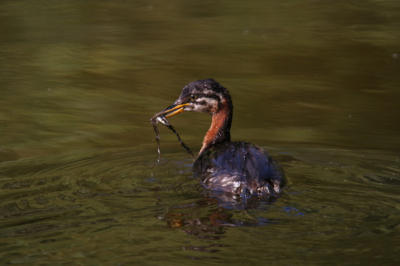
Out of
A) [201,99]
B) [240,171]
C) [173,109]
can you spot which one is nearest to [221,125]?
[201,99]

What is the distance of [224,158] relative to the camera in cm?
641

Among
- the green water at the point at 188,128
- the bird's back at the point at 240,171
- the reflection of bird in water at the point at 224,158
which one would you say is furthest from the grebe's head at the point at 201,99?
the bird's back at the point at 240,171

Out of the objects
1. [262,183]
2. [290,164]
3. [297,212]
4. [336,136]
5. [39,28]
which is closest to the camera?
[297,212]

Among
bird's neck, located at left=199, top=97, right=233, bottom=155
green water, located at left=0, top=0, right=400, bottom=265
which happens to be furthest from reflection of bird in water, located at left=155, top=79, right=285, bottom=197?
green water, located at left=0, top=0, right=400, bottom=265

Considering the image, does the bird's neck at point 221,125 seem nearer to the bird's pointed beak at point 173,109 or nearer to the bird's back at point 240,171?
the bird's pointed beak at point 173,109

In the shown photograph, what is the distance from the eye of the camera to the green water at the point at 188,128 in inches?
184

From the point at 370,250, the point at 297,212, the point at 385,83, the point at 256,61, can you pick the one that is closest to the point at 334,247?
the point at 370,250

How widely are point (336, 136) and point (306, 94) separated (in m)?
1.80

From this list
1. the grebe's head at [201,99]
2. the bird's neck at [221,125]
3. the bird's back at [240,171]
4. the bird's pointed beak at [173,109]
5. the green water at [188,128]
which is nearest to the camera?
the green water at [188,128]

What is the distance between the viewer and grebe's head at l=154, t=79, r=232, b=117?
23.9 ft

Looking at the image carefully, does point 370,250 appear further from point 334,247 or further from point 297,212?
point 297,212

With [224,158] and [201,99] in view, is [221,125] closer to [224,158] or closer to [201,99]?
[201,99]

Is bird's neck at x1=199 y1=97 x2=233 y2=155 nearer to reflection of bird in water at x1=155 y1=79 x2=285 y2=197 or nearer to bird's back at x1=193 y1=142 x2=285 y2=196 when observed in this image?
reflection of bird in water at x1=155 y1=79 x2=285 y2=197

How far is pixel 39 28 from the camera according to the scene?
14.0 metres
